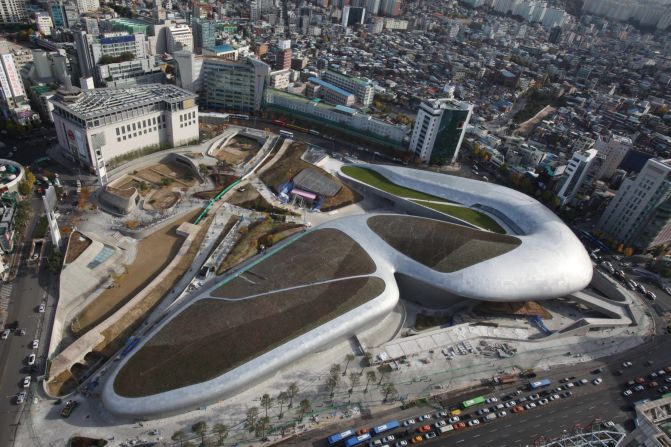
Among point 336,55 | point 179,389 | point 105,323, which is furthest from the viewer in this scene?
point 336,55

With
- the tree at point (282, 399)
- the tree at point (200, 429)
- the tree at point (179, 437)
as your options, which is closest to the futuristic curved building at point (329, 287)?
the tree at point (200, 429)

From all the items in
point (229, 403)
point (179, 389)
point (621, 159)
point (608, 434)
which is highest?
point (608, 434)

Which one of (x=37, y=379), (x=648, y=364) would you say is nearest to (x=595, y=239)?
(x=648, y=364)

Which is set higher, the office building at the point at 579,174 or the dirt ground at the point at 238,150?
the office building at the point at 579,174

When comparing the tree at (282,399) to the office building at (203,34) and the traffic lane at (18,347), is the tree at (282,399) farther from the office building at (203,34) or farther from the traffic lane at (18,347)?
the office building at (203,34)

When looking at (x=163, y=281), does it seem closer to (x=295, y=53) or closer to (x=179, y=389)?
(x=179, y=389)

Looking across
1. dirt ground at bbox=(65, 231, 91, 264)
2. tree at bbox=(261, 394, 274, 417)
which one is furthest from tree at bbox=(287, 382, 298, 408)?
dirt ground at bbox=(65, 231, 91, 264)
